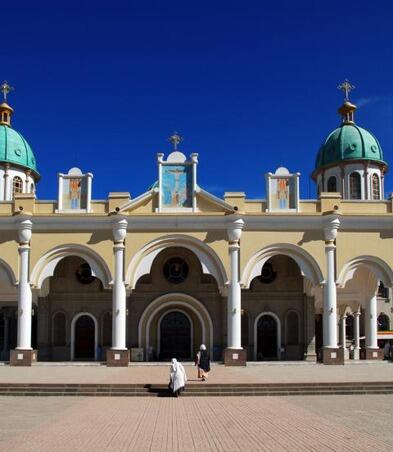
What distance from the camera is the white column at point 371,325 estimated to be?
114 feet

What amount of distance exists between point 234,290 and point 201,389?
1072cm

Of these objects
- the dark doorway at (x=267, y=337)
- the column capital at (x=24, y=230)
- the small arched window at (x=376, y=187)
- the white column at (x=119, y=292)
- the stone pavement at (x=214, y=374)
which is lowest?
the stone pavement at (x=214, y=374)

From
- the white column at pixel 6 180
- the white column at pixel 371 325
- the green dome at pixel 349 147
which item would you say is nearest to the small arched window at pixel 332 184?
the green dome at pixel 349 147

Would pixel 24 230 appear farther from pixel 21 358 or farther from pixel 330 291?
pixel 330 291

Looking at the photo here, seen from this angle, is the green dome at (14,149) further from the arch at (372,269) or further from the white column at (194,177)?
the arch at (372,269)

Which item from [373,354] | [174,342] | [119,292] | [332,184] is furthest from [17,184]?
[373,354]

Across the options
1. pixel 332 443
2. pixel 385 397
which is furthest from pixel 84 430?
pixel 385 397

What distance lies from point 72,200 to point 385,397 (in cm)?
1862

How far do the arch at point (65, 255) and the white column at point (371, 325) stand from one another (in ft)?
45.1

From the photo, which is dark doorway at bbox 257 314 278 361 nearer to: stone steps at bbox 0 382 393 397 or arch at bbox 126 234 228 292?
arch at bbox 126 234 228 292

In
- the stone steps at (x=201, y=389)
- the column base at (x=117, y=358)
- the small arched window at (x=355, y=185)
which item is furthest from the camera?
the small arched window at (x=355, y=185)

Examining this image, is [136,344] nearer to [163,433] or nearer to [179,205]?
[179,205]

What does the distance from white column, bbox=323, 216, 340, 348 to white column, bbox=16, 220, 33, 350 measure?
1395cm

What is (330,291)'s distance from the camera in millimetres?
31328
